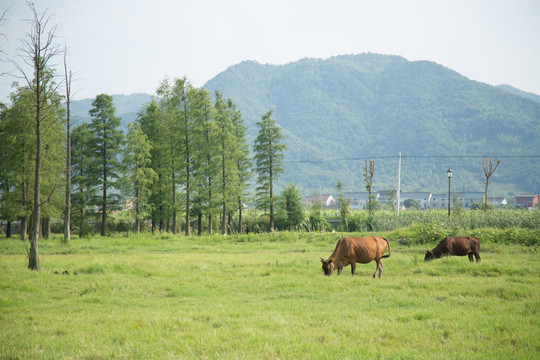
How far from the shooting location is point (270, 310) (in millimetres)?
9305

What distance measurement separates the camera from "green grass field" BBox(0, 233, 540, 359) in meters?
6.75

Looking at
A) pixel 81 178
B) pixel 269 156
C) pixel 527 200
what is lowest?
pixel 527 200

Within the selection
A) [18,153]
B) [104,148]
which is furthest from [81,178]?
[18,153]

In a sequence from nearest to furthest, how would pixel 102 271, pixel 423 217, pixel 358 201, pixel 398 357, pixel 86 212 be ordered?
pixel 398 357 < pixel 102 271 < pixel 423 217 < pixel 86 212 < pixel 358 201

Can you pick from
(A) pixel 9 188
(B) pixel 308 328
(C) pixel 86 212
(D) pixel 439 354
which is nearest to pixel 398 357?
(D) pixel 439 354

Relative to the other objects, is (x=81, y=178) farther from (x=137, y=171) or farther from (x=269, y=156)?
(x=269, y=156)

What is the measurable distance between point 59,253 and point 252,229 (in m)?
26.3

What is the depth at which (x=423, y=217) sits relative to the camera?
32250mm

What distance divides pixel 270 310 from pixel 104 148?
34661 mm

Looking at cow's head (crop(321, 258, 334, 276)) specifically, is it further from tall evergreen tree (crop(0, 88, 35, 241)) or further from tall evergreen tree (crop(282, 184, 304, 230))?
tall evergreen tree (crop(282, 184, 304, 230))

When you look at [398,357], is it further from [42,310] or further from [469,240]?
[469,240]

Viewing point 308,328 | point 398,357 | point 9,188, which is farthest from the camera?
point 9,188

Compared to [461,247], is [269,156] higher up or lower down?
higher up

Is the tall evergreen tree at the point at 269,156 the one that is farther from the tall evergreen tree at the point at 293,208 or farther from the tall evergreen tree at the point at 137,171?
the tall evergreen tree at the point at 137,171
